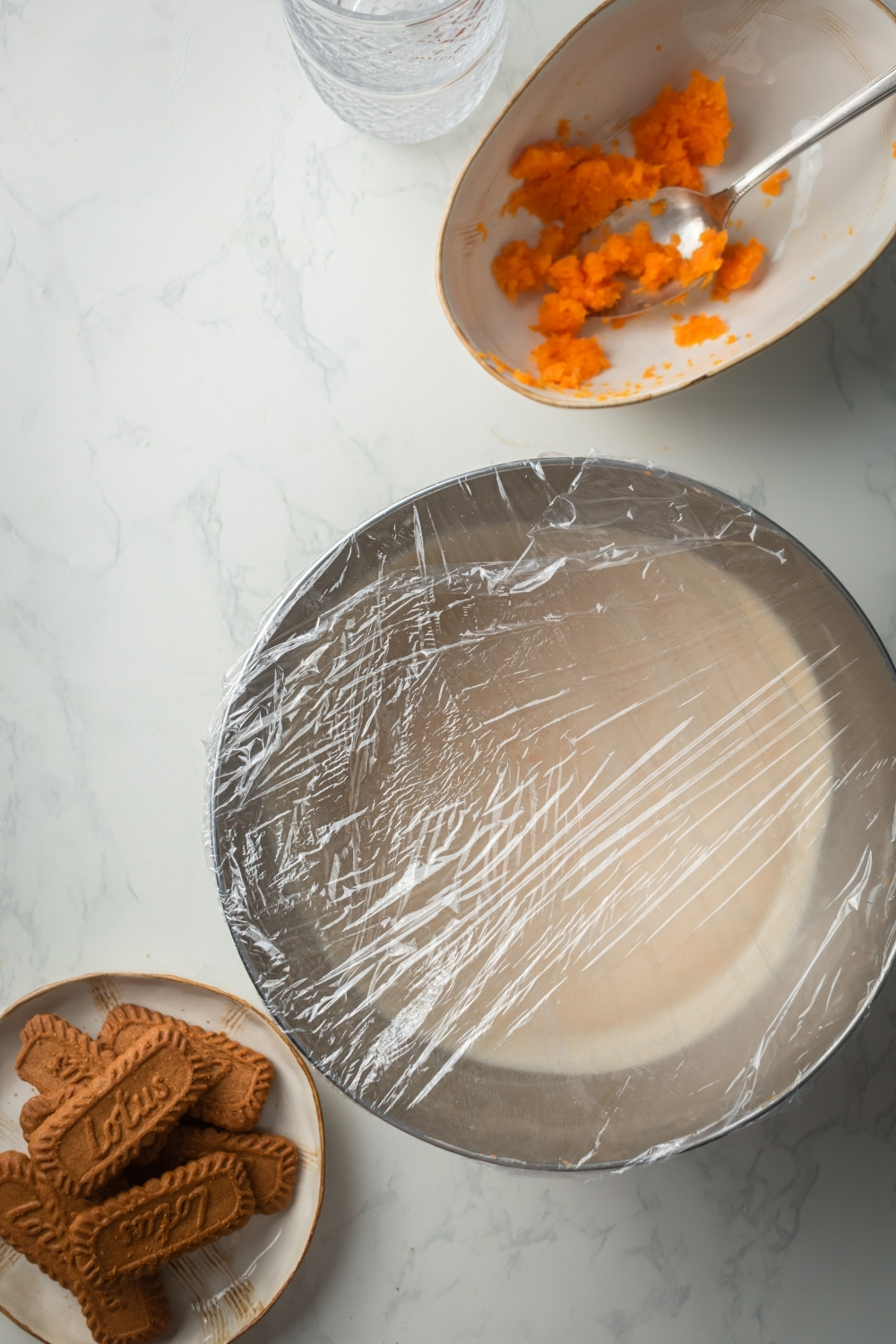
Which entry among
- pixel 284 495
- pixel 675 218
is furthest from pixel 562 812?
pixel 675 218

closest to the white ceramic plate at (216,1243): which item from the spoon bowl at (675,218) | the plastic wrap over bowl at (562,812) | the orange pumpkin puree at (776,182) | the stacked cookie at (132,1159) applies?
the stacked cookie at (132,1159)

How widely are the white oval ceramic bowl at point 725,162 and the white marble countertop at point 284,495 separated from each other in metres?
0.06

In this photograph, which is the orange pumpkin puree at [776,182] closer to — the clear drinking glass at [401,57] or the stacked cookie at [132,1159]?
the clear drinking glass at [401,57]

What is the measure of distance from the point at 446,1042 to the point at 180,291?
66 cm

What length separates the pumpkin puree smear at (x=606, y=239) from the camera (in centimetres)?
66

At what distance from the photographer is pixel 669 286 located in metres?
0.67

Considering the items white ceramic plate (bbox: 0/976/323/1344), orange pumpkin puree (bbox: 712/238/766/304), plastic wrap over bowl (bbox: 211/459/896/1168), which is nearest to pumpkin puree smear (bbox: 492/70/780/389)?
orange pumpkin puree (bbox: 712/238/766/304)

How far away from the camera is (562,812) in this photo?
0.57 metres

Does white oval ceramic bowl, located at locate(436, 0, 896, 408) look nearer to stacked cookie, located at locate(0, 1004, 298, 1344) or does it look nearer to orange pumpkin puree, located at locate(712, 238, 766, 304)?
orange pumpkin puree, located at locate(712, 238, 766, 304)

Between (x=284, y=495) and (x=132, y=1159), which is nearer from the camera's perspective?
(x=132, y=1159)

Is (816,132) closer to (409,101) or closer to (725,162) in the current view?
(725,162)

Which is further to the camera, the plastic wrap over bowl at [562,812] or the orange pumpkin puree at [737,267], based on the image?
the orange pumpkin puree at [737,267]

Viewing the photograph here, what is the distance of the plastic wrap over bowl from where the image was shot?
21.3 inches

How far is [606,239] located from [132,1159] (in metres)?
0.81
